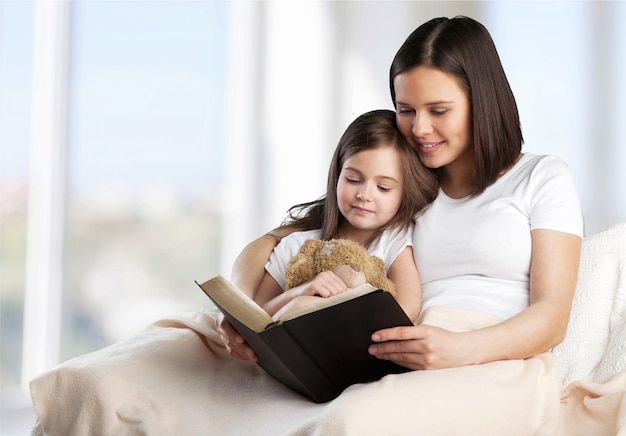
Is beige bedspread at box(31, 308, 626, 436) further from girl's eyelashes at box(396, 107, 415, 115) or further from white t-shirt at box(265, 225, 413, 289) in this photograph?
girl's eyelashes at box(396, 107, 415, 115)

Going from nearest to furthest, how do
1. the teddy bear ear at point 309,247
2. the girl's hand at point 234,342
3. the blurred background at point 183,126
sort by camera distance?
the girl's hand at point 234,342 → the teddy bear ear at point 309,247 → the blurred background at point 183,126

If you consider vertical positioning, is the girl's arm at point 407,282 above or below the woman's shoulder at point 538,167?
below

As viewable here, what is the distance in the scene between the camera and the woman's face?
1841 millimetres

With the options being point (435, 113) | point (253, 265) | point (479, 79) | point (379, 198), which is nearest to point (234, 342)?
point (253, 265)

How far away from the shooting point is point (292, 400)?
1.49m

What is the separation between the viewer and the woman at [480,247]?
1.44m

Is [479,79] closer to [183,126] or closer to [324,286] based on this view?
[324,286]

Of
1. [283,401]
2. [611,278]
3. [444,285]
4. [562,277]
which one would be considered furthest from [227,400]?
[611,278]

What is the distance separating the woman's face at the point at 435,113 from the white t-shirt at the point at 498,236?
126 mm

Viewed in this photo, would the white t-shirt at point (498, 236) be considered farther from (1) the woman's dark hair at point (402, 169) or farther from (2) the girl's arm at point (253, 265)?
(2) the girl's arm at point (253, 265)

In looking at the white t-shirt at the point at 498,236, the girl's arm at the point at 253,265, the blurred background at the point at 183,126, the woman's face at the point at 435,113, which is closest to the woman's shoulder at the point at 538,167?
the white t-shirt at the point at 498,236

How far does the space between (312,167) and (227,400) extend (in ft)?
7.63

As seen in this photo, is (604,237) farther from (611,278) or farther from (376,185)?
(376,185)

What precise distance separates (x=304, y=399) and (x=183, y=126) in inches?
88.4
